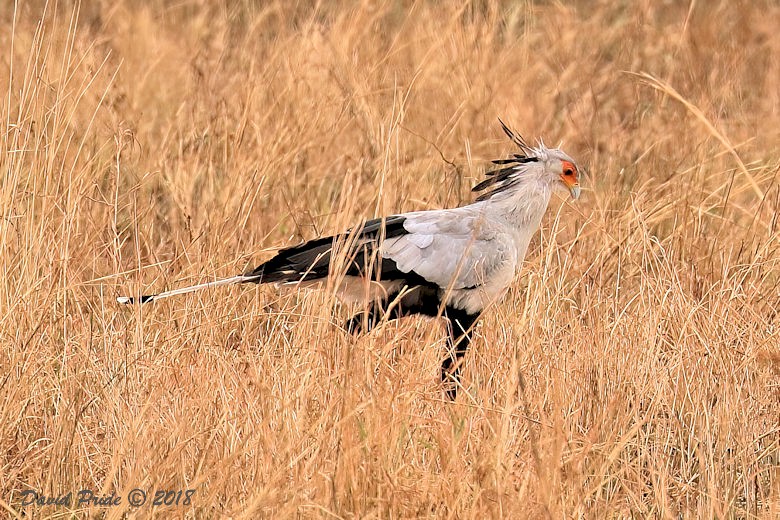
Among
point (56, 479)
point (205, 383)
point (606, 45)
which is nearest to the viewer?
point (56, 479)

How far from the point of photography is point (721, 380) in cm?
327

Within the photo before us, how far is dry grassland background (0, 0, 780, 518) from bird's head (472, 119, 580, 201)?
0.12 meters

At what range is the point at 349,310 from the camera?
420 centimetres

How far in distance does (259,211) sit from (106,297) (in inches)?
37.5

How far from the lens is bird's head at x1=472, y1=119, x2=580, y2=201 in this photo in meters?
4.23

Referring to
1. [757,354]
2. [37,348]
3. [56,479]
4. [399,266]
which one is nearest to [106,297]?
[37,348]

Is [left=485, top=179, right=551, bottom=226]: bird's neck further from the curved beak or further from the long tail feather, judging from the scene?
the long tail feather

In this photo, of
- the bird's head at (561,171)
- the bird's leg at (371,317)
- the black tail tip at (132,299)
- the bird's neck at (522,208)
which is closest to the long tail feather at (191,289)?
the black tail tip at (132,299)

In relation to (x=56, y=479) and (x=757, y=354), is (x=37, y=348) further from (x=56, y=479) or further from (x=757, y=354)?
(x=757, y=354)

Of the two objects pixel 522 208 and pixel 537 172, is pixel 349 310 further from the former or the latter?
pixel 537 172

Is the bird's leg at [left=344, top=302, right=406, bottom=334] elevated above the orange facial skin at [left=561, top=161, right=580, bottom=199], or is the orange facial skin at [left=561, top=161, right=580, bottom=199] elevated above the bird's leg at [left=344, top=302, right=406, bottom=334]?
the orange facial skin at [left=561, top=161, right=580, bottom=199]

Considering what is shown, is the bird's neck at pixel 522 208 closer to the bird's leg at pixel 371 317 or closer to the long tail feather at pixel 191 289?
the bird's leg at pixel 371 317

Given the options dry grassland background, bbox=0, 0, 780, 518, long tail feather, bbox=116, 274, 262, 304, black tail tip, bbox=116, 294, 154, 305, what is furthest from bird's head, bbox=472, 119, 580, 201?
black tail tip, bbox=116, 294, 154, 305

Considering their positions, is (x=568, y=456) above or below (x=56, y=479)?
above
